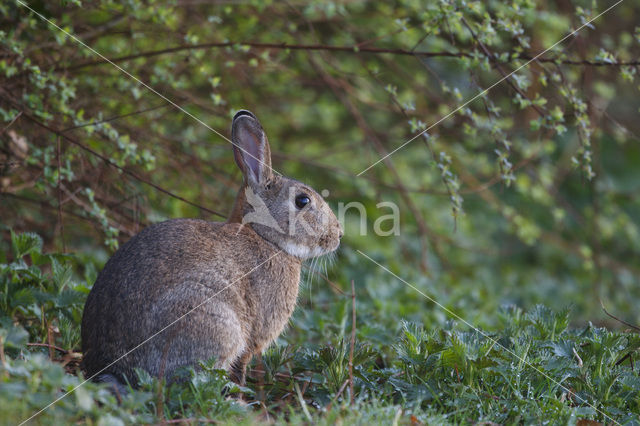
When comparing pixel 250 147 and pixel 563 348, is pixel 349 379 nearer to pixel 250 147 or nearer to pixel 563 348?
pixel 563 348

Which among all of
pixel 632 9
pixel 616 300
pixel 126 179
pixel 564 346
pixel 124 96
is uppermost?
pixel 632 9

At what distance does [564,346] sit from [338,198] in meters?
5.34

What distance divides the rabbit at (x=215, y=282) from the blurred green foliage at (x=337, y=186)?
31 centimetres

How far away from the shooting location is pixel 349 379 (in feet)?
13.2

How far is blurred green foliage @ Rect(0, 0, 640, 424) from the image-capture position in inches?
158

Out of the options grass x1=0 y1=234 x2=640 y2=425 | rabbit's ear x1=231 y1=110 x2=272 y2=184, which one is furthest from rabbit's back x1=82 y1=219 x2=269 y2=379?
rabbit's ear x1=231 y1=110 x2=272 y2=184

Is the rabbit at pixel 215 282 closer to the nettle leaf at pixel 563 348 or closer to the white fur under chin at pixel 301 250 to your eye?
the white fur under chin at pixel 301 250

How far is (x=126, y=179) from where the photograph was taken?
581 centimetres

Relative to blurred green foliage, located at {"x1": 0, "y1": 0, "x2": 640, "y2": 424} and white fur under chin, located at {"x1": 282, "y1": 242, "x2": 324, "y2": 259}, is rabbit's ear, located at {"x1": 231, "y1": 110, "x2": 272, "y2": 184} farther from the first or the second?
blurred green foliage, located at {"x1": 0, "y1": 0, "x2": 640, "y2": 424}

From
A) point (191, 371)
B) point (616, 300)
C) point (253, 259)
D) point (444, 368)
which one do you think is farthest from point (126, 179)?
point (616, 300)

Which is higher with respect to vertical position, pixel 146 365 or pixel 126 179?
pixel 126 179

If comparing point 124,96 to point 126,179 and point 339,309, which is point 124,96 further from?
point 339,309

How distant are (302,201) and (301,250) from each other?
0.37 meters

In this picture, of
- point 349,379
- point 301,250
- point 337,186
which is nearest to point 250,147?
point 301,250
